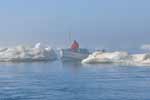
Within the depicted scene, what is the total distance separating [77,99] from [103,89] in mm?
8034

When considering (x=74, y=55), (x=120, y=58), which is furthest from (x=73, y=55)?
(x=120, y=58)

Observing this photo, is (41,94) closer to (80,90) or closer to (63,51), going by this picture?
(80,90)

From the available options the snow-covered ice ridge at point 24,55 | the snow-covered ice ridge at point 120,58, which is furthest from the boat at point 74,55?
the snow-covered ice ridge at point 24,55

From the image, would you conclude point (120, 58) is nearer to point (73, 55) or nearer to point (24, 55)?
point (73, 55)

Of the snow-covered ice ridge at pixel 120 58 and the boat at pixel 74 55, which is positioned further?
the boat at pixel 74 55

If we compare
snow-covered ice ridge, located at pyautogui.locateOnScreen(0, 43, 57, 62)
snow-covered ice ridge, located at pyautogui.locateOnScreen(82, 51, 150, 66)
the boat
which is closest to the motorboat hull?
the boat

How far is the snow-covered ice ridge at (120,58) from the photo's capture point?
333 feet

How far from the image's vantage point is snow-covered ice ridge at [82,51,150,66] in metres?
102

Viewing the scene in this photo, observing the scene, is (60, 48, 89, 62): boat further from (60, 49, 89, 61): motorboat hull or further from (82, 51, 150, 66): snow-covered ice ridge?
(82, 51, 150, 66): snow-covered ice ridge

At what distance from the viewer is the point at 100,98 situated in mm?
44094

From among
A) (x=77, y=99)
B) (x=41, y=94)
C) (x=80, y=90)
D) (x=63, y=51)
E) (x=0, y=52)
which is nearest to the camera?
(x=77, y=99)

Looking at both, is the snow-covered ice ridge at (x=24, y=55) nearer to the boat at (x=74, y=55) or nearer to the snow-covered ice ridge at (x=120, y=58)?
the boat at (x=74, y=55)

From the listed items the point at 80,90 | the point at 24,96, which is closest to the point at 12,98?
the point at 24,96

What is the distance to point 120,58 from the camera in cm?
10625
